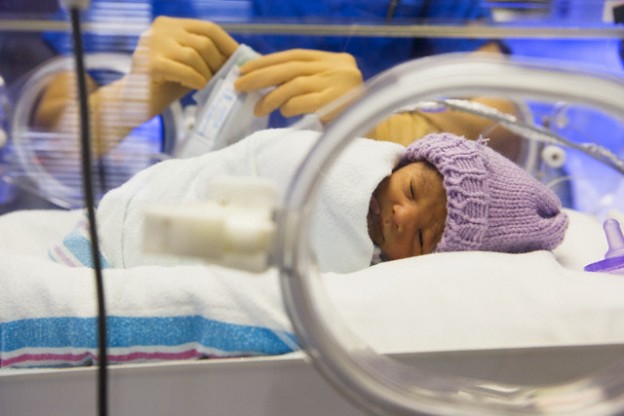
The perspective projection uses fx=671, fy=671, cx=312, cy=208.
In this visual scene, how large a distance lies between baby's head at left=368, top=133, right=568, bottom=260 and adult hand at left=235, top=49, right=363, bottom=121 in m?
0.14

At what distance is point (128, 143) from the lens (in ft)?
2.72

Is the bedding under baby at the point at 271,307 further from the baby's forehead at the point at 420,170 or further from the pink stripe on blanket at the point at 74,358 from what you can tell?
the baby's forehead at the point at 420,170

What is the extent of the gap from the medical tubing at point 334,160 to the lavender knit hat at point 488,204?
37 centimetres

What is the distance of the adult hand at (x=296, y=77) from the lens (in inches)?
35.5

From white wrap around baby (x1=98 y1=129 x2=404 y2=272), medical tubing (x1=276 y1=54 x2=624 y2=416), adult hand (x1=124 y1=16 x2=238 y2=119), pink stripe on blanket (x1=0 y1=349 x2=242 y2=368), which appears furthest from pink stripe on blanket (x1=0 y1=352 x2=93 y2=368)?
adult hand (x1=124 y1=16 x2=238 y2=119)

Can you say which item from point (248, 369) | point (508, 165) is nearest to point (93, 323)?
point (248, 369)

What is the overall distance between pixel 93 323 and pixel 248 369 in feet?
0.48

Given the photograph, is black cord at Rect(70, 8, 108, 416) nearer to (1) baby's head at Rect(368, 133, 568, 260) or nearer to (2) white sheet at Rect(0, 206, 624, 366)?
(2) white sheet at Rect(0, 206, 624, 366)

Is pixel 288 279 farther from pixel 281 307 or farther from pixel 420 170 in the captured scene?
pixel 420 170

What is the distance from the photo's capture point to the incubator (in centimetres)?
40

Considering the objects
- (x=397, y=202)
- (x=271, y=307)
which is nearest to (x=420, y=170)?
(x=397, y=202)

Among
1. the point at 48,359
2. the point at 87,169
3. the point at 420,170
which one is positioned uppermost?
the point at 87,169

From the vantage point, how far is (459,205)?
2.64ft

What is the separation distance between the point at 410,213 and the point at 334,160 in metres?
0.45
